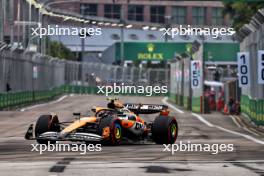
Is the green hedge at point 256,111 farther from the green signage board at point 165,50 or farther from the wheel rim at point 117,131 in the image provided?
the green signage board at point 165,50

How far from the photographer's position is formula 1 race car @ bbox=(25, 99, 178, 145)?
19234 millimetres

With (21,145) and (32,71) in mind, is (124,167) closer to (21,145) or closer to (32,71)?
(21,145)

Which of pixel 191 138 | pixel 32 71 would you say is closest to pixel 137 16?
pixel 32 71

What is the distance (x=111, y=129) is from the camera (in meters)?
19.3

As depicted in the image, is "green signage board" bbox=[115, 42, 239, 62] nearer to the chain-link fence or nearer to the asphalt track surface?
the chain-link fence

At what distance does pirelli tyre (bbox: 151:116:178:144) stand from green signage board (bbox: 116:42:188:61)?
66335mm

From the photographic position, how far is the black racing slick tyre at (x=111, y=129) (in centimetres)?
1923

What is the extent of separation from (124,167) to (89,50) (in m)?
80.2

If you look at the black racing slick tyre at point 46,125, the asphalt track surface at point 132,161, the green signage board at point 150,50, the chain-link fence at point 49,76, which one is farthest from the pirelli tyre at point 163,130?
the green signage board at point 150,50

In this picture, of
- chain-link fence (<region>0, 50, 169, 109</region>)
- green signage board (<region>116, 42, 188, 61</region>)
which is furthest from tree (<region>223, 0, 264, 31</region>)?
green signage board (<region>116, 42, 188, 61</region>)

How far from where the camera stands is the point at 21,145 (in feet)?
67.4

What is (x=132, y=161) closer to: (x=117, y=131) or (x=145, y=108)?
(x=117, y=131)

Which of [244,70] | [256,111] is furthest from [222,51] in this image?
[244,70]

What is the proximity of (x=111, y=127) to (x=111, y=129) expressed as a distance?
0.14 feet
